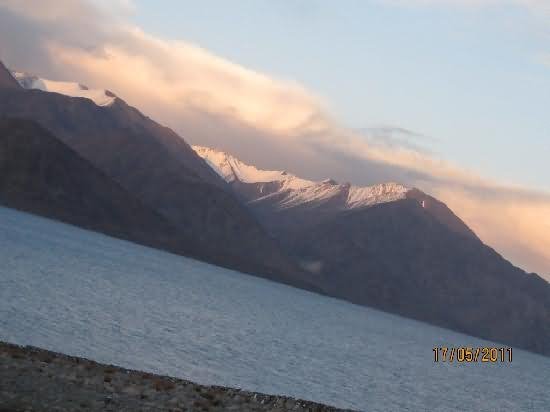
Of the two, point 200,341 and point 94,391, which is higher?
point 94,391

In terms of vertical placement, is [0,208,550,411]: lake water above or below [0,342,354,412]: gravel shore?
below

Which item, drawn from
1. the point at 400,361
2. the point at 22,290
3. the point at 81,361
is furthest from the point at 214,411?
the point at 400,361

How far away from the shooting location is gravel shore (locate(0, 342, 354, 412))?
29.0 metres

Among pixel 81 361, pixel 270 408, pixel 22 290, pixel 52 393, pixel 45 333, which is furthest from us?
pixel 22 290

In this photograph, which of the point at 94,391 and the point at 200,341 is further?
the point at 200,341

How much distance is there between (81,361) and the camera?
40656mm

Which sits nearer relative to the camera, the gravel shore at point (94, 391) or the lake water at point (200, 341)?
the gravel shore at point (94, 391)

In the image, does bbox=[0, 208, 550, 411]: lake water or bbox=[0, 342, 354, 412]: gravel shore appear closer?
bbox=[0, 342, 354, 412]: gravel shore

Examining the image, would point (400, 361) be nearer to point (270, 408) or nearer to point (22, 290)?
point (22, 290)

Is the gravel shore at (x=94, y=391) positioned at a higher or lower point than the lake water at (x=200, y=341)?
higher

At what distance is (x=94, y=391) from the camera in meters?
32.6

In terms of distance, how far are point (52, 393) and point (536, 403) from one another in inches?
4777

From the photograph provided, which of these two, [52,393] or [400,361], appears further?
[400,361]

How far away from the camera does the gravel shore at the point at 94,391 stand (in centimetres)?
2903
